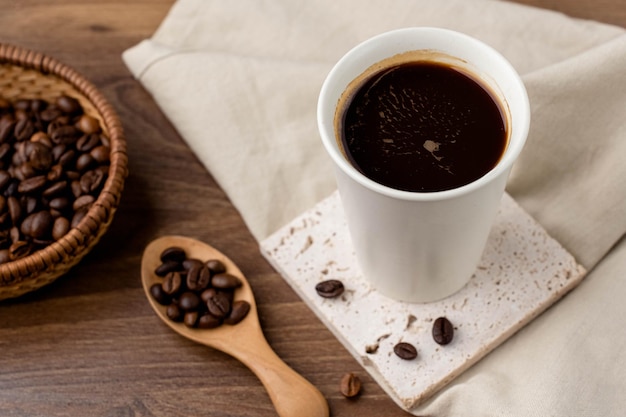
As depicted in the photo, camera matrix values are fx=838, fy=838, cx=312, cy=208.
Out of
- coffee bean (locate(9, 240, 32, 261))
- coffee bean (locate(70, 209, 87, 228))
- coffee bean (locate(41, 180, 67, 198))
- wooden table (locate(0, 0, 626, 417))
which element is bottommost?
wooden table (locate(0, 0, 626, 417))

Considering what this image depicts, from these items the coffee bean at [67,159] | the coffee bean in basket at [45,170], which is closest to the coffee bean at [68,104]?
the coffee bean in basket at [45,170]

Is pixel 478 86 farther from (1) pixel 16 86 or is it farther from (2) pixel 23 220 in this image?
(1) pixel 16 86

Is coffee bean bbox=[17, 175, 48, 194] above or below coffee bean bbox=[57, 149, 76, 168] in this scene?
below

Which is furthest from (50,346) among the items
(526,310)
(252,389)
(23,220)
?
(526,310)

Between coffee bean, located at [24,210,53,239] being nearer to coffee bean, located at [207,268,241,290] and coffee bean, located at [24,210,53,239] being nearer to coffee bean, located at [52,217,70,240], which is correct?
coffee bean, located at [52,217,70,240]

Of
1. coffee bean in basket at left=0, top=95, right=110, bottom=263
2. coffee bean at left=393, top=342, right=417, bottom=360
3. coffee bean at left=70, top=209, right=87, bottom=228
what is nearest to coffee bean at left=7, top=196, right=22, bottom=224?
coffee bean in basket at left=0, top=95, right=110, bottom=263

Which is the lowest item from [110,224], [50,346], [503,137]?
[50,346]
